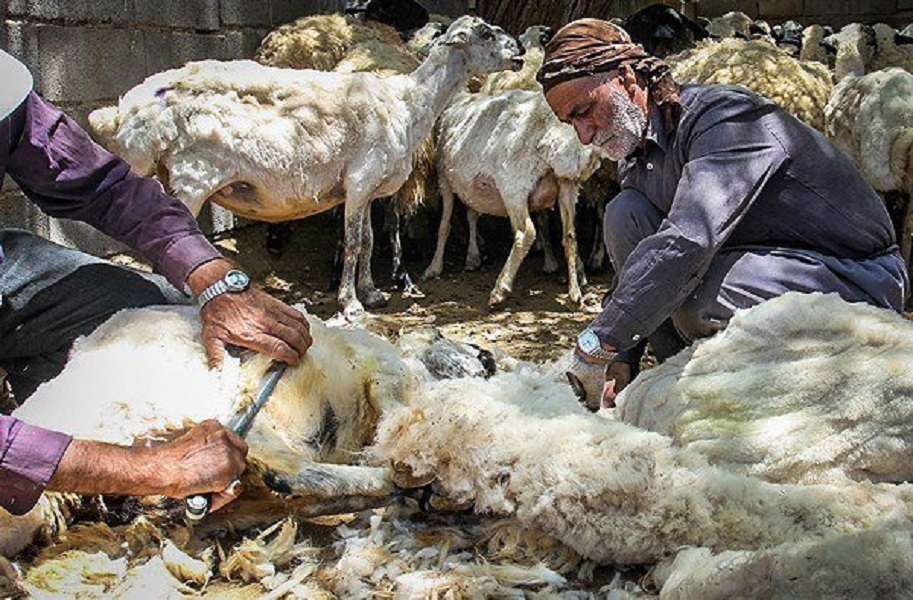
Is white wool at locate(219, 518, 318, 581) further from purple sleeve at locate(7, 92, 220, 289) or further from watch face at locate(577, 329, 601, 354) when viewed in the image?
watch face at locate(577, 329, 601, 354)

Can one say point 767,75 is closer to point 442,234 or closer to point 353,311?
point 442,234

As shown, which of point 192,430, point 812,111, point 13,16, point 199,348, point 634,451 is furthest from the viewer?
point 812,111

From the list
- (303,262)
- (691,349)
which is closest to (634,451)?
(691,349)

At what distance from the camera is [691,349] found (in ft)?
9.37

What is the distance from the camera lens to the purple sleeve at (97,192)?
2.93 m

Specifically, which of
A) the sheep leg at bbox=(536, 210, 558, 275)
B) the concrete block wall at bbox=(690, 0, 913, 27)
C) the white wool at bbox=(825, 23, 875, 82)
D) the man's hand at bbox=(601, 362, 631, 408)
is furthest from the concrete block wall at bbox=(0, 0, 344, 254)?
the concrete block wall at bbox=(690, 0, 913, 27)

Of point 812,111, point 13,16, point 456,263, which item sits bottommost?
point 456,263

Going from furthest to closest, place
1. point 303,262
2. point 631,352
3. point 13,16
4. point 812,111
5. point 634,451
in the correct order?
point 303,262, point 812,111, point 13,16, point 631,352, point 634,451

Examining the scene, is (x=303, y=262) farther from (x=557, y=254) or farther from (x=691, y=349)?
(x=691, y=349)

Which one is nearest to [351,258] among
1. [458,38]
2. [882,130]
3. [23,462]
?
[458,38]

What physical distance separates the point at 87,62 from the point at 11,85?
4.85 m

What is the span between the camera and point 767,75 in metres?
7.71

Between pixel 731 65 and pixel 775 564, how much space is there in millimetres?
6804

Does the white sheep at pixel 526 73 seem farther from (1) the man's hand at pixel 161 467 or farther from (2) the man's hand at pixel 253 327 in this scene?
(1) the man's hand at pixel 161 467
